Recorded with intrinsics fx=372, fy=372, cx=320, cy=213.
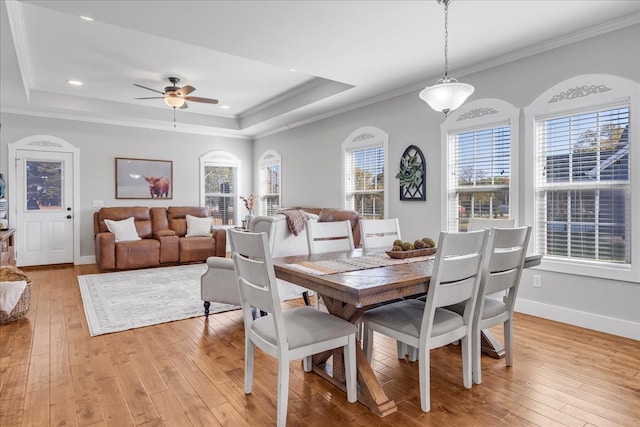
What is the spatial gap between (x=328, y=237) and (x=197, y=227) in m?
4.74

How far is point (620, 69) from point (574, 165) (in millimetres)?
848

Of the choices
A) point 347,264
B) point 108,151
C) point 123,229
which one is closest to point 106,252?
point 123,229

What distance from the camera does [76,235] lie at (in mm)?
6715

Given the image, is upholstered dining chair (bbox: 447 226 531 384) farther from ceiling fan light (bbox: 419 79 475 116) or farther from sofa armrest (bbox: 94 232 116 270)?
sofa armrest (bbox: 94 232 116 270)

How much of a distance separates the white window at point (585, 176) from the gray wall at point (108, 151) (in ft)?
20.9

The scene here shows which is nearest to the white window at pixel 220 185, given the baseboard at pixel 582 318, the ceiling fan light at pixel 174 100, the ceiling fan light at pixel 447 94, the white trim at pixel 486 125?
the ceiling fan light at pixel 174 100

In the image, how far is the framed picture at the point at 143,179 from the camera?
7.13 metres

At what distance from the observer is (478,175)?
420cm

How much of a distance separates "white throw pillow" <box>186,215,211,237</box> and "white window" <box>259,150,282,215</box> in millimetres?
1493

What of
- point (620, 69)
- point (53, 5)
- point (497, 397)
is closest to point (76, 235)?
point (53, 5)

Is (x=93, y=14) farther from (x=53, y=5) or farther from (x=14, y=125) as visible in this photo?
(x=14, y=125)

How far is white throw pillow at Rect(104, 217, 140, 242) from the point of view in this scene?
20.6 feet

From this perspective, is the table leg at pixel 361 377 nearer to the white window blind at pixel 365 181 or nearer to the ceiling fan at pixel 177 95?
the white window blind at pixel 365 181

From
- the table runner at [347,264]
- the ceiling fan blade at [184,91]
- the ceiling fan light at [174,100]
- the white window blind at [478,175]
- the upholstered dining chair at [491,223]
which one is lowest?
the table runner at [347,264]
